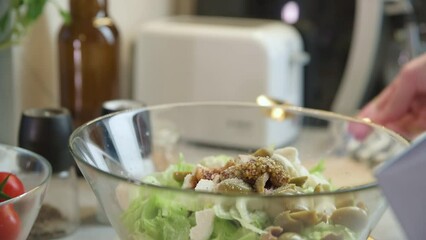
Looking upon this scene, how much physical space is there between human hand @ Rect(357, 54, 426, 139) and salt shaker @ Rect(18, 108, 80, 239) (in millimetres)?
489

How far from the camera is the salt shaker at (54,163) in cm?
81

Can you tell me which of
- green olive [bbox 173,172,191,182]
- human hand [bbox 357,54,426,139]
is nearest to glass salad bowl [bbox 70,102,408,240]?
green olive [bbox 173,172,191,182]

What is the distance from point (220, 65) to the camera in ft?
3.91

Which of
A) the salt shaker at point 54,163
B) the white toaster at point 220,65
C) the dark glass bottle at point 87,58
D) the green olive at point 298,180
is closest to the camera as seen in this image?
the green olive at point 298,180

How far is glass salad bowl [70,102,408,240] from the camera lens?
21.1 inches

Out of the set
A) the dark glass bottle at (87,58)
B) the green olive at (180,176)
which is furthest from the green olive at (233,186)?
the dark glass bottle at (87,58)

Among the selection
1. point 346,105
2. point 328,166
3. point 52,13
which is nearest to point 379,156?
point 328,166

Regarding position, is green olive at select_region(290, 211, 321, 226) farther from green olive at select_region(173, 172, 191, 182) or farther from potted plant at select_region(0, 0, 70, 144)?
potted plant at select_region(0, 0, 70, 144)

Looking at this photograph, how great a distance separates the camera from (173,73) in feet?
4.03

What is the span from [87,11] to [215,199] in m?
0.59

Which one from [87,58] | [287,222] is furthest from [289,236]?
[87,58]

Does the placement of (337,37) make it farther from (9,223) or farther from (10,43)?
(9,223)

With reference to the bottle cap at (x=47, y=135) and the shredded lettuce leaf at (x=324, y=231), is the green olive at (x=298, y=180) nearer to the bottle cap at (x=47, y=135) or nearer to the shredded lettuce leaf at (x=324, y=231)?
the shredded lettuce leaf at (x=324, y=231)

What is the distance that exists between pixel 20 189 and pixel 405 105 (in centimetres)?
62
